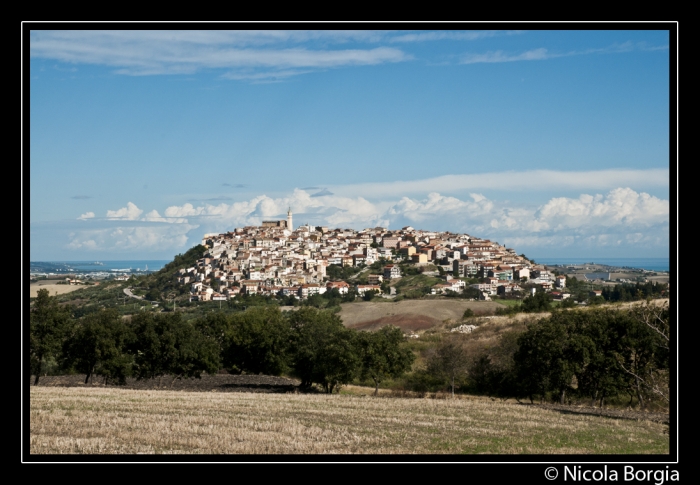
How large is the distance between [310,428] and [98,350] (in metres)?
14.8

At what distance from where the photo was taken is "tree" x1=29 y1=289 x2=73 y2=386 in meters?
25.0

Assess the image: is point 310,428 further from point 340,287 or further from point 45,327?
point 340,287

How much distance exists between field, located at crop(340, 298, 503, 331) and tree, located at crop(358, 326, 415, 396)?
27167 mm

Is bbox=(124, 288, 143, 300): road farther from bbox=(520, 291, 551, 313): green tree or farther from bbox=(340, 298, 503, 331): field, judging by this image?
bbox=(520, 291, 551, 313): green tree

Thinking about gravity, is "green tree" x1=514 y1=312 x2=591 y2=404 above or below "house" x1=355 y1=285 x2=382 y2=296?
above

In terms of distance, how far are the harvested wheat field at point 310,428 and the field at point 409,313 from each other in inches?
1426

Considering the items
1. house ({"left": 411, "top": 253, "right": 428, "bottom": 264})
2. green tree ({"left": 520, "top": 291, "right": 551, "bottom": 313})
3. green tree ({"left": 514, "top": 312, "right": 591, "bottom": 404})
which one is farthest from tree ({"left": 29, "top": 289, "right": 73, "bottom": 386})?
house ({"left": 411, "top": 253, "right": 428, "bottom": 264})

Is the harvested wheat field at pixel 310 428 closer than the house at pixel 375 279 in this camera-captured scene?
Yes

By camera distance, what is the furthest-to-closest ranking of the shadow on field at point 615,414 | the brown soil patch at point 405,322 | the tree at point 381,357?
A: 1. the brown soil patch at point 405,322
2. the tree at point 381,357
3. the shadow on field at point 615,414

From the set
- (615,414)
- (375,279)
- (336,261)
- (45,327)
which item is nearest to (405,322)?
(45,327)

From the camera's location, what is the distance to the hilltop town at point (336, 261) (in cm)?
9650

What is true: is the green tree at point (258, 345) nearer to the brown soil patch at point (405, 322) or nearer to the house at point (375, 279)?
the brown soil patch at point (405, 322)

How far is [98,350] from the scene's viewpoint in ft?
83.1
